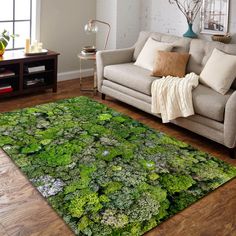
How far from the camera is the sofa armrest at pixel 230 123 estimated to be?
300 cm

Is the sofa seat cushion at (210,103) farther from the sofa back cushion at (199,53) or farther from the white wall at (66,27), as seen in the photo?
the white wall at (66,27)

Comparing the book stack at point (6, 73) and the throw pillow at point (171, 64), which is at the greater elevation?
the throw pillow at point (171, 64)

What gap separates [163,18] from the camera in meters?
5.15

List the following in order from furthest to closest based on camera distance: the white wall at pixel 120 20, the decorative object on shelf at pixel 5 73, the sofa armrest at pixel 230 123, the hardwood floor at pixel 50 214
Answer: the white wall at pixel 120 20
the decorative object on shelf at pixel 5 73
the sofa armrest at pixel 230 123
the hardwood floor at pixel 50 214

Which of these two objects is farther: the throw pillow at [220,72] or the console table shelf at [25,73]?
the console table shelf at [25,73]

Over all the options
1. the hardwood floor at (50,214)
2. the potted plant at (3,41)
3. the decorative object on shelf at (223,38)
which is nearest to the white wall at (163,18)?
the decorative object on shelf at (223,38)

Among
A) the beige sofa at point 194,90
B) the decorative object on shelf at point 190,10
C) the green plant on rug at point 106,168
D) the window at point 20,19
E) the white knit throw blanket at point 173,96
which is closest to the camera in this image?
the green plant on rug at point 106,168

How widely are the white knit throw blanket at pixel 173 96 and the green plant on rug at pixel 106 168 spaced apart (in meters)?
0.25

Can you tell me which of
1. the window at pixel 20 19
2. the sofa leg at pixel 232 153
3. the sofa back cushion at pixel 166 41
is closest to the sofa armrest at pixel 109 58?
the sofa back cushion at pixel 166 41

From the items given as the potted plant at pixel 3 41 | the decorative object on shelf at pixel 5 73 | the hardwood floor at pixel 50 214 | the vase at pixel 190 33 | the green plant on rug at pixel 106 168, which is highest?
the vase at pixel 190 33

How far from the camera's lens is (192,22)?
4727mm

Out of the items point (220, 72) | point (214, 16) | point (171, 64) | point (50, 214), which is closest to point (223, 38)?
point (214, 16)

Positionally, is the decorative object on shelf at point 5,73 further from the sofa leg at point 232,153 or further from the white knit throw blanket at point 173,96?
the sofa leg at point 232,153

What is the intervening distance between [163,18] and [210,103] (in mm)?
2390
